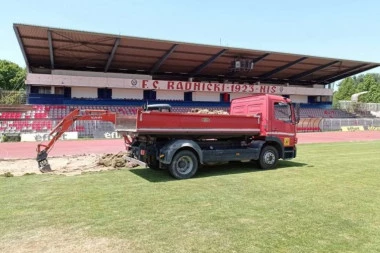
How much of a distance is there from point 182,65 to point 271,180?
109 feet

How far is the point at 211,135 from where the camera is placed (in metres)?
10.7

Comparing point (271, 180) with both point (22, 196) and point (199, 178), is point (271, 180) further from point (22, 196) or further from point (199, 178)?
point (22, 196)

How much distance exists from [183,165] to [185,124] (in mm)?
1237

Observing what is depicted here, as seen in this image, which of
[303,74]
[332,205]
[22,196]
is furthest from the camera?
[303,74]

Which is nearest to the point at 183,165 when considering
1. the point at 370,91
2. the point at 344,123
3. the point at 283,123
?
the point at 283,123

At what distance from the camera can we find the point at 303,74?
4941 cm

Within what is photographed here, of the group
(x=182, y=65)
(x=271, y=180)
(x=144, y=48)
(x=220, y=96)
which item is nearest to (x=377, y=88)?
(x=220, y=96)

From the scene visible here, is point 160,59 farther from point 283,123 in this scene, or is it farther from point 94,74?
point 283,123

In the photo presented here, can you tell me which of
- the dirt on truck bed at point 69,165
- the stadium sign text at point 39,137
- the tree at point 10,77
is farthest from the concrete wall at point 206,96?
the tree at point 10,77

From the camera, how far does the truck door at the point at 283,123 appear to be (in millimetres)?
11906

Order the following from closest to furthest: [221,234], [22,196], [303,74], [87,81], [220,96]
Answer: [221,234]
[22,196]
[87,81]
[220,96]
[303,74]

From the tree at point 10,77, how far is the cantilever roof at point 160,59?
4281 centimetres

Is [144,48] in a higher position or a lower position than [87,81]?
higher

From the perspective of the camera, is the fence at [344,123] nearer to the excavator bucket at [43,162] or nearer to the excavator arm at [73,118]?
the excavator arm at [73,118]
